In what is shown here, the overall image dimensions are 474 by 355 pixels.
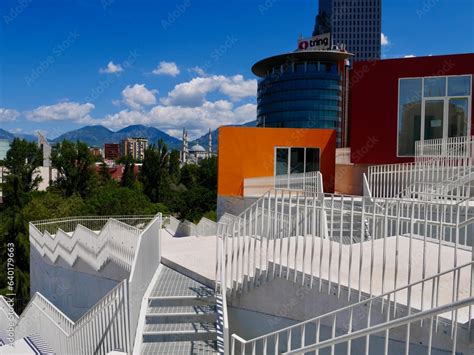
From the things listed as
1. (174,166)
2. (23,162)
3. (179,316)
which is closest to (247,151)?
(179,316)

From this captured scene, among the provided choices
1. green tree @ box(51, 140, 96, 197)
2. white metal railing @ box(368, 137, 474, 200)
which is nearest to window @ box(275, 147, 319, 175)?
white metal railing @ box(368, 137, 474, 200)

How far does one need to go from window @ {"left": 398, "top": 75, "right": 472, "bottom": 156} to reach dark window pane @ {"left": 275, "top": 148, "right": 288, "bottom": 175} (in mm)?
5115

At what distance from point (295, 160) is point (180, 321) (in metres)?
12.3

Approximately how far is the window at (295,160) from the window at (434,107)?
15.1 ft

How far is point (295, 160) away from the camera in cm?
1745

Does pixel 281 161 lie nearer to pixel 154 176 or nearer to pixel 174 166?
pixel 154 176

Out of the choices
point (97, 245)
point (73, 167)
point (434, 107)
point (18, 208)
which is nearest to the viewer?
point (97, 245)

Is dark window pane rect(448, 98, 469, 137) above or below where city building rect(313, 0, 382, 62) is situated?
below

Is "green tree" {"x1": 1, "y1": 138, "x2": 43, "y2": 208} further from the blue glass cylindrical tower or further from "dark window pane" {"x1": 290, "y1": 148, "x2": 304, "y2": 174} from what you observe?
the blue glass cylindrical tower

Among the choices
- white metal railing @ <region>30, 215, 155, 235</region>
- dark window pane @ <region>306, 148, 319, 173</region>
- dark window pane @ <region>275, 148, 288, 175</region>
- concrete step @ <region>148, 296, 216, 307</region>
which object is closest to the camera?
concrete step @ <region>148, 296, 216, 307</region>

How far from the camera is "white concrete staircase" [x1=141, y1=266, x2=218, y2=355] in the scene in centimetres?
554

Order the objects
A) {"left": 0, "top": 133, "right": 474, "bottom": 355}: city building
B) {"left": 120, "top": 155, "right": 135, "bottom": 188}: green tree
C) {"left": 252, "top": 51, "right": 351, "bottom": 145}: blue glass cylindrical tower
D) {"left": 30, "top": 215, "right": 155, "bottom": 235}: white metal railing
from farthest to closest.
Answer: {"left": 252, "top": 51, "right": 351, "bottom": 145}: blue glass cylindrical tower
{"left": 120, "top": 155, "right": 135, "bottom": 188}: green tree
{"left": 30, "top": 215, "right": 155, "bottom": 235}: white metal railing
{"left": 0, "top": 133, "right": 474, "bottom": 355}: city building

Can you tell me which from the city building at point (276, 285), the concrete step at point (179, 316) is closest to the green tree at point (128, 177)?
the city building at point (276, 285)

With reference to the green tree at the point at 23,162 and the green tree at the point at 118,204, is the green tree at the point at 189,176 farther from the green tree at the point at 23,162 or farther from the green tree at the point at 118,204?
the green tree at the point at 118,204
